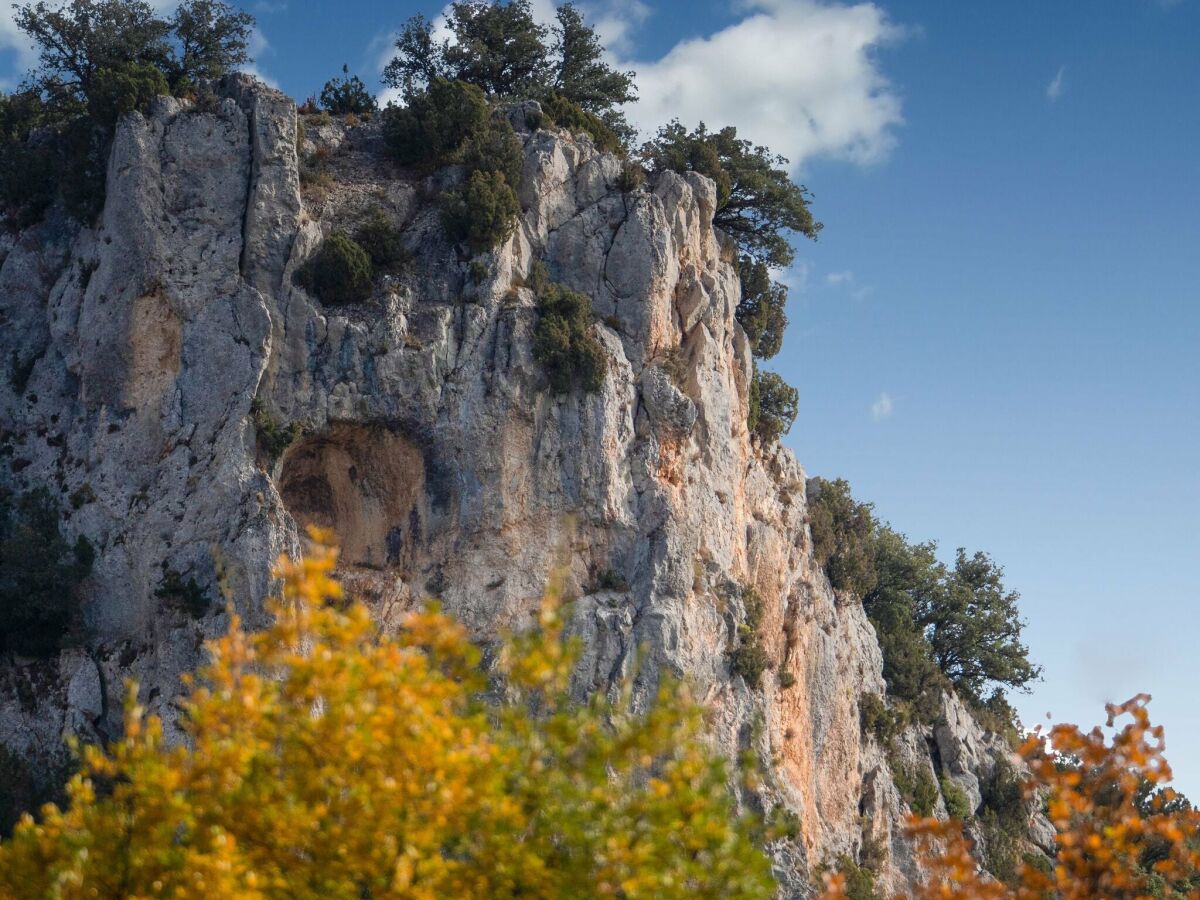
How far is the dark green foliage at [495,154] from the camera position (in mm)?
45438

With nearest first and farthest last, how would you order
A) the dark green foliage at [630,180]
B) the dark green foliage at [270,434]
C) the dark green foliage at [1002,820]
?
the dark green foliage at [270,434]
the dark green foliage at [630,180]
the dark green foliage at [1002,820]

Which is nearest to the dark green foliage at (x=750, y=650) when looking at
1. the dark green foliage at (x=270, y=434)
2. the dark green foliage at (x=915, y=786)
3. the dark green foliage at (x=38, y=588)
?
the dark green foliage at (x=915, y=786)

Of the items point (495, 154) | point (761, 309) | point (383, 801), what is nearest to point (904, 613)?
point (761, 309)

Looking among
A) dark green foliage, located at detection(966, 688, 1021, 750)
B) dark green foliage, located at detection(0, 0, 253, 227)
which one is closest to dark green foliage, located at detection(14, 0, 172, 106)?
dark green foliage, located at detection(0, 0, 253, 227)

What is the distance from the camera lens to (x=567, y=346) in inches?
1650

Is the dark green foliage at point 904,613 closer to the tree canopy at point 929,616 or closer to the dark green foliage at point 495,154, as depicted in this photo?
the tree canopy at point 929,616

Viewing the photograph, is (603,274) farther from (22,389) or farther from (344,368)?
(22,389)

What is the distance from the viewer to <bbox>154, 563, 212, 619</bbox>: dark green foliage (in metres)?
36.7

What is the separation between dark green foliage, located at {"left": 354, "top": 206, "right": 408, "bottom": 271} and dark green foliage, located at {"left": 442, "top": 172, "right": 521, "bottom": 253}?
5.67ft

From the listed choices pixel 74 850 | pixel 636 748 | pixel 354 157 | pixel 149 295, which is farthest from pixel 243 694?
pixel 354 157

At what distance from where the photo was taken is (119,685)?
3662 centimetres

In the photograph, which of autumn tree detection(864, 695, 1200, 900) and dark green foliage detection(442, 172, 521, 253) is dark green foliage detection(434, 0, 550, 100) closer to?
dark green foliage detection(442, 172, 521, 253)

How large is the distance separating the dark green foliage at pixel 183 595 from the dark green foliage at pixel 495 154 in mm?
16989

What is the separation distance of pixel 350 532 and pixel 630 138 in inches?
947
